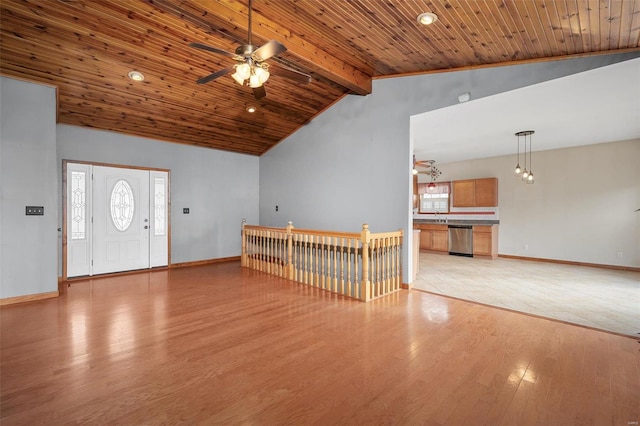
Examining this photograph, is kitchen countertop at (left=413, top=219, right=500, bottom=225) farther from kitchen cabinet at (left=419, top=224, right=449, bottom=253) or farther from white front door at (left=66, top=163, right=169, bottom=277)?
white front door at (left=66, top=163, right=169, bottom=277)

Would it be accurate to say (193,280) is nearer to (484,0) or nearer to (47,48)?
(47,48)

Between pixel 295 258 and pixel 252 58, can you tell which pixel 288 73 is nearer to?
pixel 252 58

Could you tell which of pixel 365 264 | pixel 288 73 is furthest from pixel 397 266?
pixel 288 73

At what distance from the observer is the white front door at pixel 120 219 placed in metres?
5.81

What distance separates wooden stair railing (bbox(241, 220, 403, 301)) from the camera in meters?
4.38

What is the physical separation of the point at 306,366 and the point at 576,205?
7678 mm

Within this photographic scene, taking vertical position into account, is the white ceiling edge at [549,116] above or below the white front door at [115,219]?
above

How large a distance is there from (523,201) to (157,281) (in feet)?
28.5

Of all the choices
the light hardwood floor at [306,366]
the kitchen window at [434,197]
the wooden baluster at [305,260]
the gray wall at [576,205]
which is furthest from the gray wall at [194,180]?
the gray wall at [576,205]

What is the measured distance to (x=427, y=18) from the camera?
10.2ft

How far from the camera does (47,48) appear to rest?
3.76 m

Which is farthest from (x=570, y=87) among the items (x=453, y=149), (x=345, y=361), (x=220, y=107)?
(x=220, y=107)

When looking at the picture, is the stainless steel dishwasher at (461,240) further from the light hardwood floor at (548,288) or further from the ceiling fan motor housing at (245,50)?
the ceiling fan motor housing at (245,50)

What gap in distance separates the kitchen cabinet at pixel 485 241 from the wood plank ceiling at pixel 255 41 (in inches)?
199
